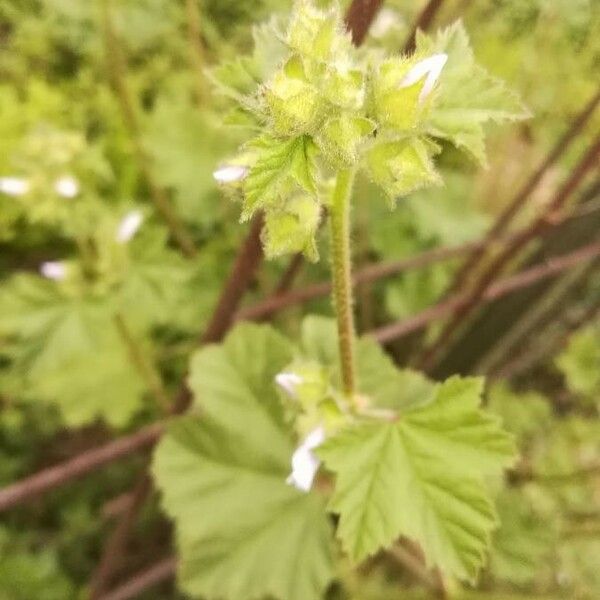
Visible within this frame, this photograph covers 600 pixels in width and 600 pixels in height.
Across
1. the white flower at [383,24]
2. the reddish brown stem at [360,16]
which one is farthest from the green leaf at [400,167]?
the white flower at [383,24]

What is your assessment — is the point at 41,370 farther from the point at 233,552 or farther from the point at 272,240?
the point at 272,240

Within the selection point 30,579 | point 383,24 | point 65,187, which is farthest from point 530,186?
point 30,579

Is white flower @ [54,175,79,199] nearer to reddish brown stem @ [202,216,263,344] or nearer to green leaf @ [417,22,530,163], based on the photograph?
reddish brown stem @ [202,216,263,344]

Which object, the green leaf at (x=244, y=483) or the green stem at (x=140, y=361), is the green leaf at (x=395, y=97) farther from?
the green stem at (x=140, y=361)

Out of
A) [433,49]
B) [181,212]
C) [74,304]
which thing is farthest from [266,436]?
[181,212]

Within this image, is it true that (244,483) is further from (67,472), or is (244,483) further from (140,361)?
→ (140,361)

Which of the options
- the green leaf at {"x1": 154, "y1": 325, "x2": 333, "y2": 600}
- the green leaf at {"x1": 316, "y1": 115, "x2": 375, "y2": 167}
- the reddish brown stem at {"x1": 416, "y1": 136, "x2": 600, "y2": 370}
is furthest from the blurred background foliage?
the green leaf at {"x1": 316, "y1": 115, "x2": 375, "y2": 167}

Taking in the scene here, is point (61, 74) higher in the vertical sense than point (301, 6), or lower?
higher
